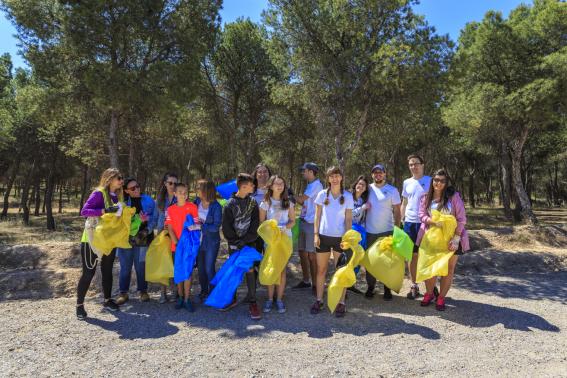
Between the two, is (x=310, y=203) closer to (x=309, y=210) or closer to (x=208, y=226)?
(x=309, y=210)

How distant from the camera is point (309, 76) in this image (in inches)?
424

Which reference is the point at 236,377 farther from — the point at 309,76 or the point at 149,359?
the point at 309,76

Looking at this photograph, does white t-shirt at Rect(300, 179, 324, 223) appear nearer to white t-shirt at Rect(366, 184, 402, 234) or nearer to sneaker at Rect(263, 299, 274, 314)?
white t-shirt at Rect(366, 184, 402, 234)

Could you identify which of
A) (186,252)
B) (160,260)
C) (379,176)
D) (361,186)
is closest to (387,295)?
(361,186)

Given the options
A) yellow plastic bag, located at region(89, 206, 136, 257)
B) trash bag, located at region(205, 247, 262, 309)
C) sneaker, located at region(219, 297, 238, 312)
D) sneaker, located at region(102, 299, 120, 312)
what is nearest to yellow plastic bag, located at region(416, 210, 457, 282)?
trash bag, located at region(205, 247, 262, 309)

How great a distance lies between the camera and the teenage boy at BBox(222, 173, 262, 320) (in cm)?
500

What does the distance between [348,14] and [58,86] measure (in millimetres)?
8623

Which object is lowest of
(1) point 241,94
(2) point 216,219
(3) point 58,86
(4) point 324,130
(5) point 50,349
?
(5) point 50,349

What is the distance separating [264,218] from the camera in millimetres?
5164

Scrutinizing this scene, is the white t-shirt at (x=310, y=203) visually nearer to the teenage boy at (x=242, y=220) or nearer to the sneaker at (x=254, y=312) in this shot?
the teenage boy at (x=242, y=220)

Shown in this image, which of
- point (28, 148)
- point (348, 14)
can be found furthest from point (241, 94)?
point (28, 148)

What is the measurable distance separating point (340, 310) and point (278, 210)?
1612 millimetres

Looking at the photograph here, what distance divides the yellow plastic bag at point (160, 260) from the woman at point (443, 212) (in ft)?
12.2

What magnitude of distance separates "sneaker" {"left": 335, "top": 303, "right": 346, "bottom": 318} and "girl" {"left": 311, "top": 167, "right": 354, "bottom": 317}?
51 mm
